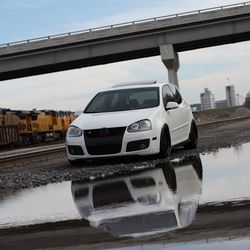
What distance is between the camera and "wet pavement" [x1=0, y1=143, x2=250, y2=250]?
517cm

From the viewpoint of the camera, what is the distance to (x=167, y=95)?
527 inches

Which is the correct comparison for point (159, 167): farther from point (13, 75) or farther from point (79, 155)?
point (13, 75)

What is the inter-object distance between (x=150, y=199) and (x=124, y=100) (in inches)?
229

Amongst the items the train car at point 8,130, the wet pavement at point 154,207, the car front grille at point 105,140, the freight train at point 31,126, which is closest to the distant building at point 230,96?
the freight train at point 31,126

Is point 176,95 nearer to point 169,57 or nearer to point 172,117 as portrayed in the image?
point 172,117

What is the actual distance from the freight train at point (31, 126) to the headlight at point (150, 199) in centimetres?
3920

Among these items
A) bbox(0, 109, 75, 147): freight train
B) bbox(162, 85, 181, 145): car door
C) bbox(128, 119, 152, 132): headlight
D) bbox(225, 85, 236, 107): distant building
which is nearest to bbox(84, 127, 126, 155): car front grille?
bbox(128, 119, 152, 132): headlight

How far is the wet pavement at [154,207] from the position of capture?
17.0 ft

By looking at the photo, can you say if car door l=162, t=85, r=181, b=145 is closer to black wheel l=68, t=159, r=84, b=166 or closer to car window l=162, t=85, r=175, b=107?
car window l=162, t=85, r=175, b=107

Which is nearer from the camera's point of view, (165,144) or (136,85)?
(165,144)

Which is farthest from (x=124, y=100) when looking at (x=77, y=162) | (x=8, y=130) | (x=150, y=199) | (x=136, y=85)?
(x=8, y=130)

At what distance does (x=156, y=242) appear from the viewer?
5.06 metres

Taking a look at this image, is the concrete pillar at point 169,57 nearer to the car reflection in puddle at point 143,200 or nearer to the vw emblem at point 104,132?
the vw emblem at point 104,132

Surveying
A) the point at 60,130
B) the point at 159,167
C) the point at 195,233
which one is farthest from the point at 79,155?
the point at 60,130
